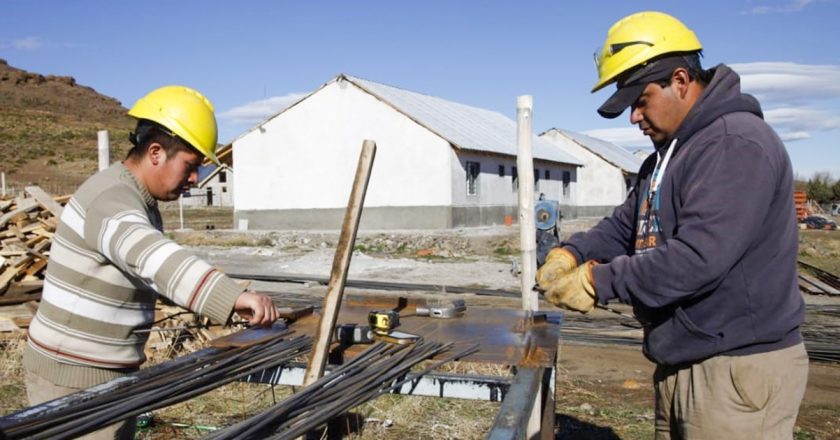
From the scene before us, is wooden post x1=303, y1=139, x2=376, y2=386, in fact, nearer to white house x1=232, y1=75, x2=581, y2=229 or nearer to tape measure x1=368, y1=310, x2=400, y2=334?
tape measure x1=368, y1=310, x2=400, y2=334

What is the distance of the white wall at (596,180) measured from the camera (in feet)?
140

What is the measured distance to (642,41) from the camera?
260 cm

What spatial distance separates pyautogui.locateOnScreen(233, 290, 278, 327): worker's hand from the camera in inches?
99.0

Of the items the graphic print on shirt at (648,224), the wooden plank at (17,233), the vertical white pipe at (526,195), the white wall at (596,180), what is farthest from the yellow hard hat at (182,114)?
the white wall at (596,180)

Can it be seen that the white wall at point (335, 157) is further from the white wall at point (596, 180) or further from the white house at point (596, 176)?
the white wall at point (596, 180)

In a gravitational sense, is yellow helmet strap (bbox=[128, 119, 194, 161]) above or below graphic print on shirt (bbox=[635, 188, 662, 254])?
above

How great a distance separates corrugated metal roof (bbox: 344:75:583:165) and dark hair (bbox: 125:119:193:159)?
72.2ft

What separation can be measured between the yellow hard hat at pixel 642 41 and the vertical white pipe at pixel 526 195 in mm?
3738

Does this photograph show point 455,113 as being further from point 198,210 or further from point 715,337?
point 715,337

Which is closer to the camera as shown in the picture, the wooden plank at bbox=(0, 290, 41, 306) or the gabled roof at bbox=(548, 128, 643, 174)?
the wooden plank at bbox=(0, 290, 41, 306)

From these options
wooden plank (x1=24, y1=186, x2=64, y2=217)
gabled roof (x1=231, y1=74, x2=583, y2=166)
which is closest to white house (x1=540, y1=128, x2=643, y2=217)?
gabled roof (x1=231, y1=74, x2=583, y2=166)

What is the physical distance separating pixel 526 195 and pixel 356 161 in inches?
808

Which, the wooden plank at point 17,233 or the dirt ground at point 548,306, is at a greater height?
the wooden plank at point 17,233

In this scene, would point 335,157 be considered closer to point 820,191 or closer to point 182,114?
point 182,114
